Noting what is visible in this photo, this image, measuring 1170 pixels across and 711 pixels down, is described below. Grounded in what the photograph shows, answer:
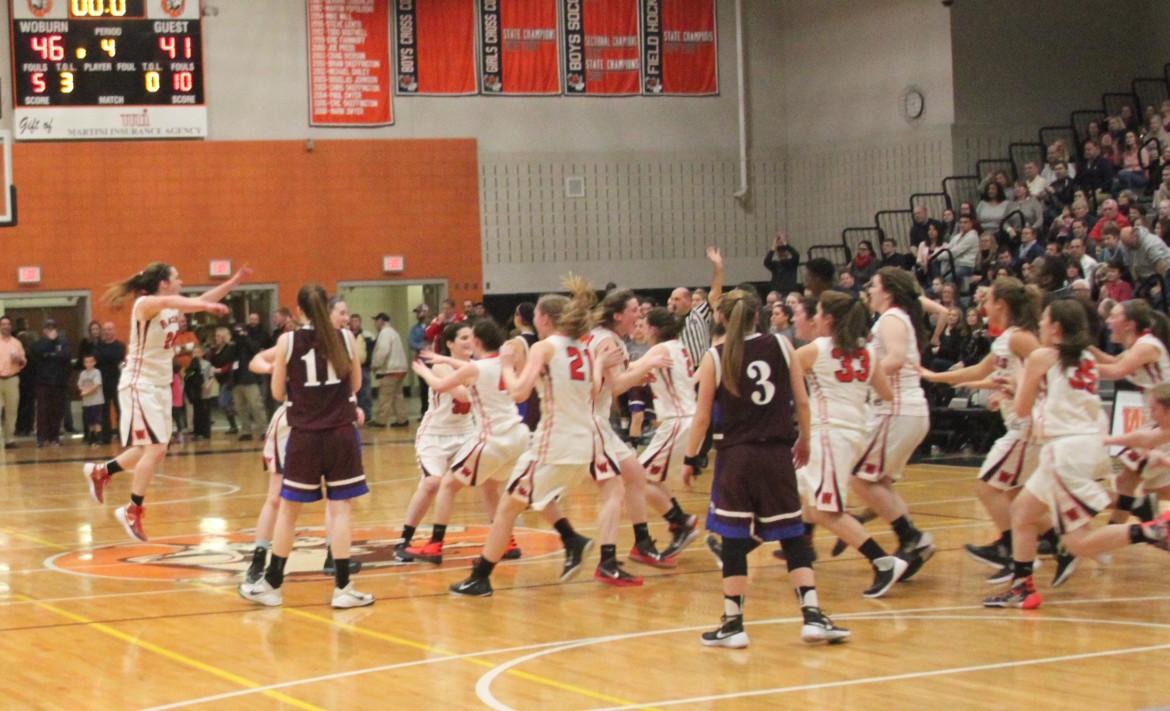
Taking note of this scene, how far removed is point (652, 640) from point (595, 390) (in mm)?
1975

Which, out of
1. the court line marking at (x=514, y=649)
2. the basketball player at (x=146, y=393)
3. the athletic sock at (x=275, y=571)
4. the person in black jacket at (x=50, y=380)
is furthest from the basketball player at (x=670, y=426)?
the person in black jacket at (x=50, y=380)

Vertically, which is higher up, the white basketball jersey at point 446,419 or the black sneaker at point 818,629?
the white basketball jersey at point 446,419

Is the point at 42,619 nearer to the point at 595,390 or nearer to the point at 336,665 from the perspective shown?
the point at 336,665

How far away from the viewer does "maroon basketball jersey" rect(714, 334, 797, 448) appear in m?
7.04

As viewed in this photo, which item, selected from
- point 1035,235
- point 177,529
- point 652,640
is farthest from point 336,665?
point 1035,235

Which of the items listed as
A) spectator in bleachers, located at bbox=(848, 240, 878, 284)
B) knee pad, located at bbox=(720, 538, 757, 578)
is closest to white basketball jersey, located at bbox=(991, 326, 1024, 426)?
knee pad, located at bbox=(720, 538, 757, 578)

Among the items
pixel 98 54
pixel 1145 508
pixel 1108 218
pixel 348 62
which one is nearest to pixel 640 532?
pixel 1145 508

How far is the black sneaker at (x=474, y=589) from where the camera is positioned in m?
8.51

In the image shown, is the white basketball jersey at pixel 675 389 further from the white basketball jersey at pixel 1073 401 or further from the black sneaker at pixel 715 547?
the white basketball jersey at pixel 1073 401

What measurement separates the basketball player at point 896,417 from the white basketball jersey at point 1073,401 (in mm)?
1028

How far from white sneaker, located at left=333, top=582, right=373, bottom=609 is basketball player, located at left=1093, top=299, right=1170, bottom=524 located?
4.29m

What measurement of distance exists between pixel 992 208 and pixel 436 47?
30.5ft

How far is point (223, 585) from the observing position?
9188mm

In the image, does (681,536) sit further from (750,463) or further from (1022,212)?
(1022,212)
